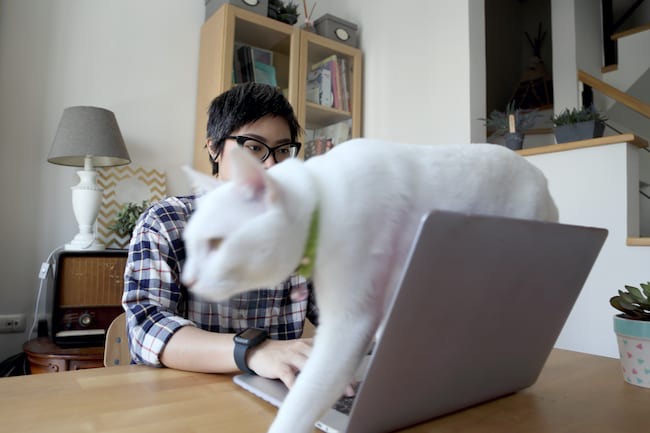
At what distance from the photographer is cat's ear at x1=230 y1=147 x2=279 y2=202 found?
0.85 ft

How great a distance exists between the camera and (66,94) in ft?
6.09

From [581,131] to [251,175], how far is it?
172 centimetres

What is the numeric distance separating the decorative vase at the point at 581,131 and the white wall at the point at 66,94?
1648mm

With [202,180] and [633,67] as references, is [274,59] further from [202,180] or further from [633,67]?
[633,67]

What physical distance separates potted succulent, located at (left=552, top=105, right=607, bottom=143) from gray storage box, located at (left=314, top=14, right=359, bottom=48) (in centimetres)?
124

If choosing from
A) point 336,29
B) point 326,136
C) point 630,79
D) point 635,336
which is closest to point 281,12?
point 336,29

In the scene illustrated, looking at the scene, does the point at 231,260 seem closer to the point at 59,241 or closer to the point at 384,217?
the point at 384,217

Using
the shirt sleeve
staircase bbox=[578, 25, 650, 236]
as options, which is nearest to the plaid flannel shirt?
the shirt sleeve

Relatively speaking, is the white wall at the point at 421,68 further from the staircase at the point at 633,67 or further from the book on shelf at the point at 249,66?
the staircase at the point at 633,67

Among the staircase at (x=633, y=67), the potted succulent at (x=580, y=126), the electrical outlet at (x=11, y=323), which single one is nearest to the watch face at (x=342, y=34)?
the potted succulent at (x=580, y=126)

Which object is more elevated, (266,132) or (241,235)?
(266,132)

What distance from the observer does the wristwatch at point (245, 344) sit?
636 millimetres

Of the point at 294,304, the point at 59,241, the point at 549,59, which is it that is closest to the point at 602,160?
the point at 294,304

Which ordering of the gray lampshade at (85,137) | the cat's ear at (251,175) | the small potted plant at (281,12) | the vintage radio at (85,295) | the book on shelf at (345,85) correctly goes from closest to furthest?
the cat's ear at (251,175), the vintage radio at (85,295), the gray lampshade at (85,137), the small potted plant at (281,12), the book on shelf at (345,85)
